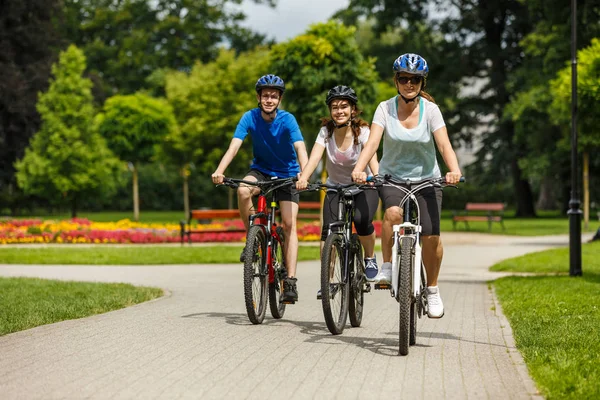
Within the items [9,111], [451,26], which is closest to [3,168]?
[9,111]

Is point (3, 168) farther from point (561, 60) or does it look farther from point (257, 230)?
point (257, 230)

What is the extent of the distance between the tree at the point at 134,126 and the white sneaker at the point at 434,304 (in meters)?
29.5

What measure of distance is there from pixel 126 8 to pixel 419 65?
5493 cm

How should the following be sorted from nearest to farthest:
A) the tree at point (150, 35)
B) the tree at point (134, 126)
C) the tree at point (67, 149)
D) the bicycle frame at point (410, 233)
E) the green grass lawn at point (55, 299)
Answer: the bicycle frame at point (410, 233)
the green grass lawn at point (55, 299)
the tree at point (67, 149)
the tree at point (134, 126)
the tree at point (150, 35)

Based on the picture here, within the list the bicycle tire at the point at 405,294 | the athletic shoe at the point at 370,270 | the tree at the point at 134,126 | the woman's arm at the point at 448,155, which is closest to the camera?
the bicycle tire at the point at 405,294

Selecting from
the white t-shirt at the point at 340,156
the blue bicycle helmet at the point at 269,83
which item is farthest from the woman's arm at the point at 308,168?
the blue bicycle helmet at the point at 269,83

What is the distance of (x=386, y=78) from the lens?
48.5m

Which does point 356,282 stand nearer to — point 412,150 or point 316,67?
point 412,150

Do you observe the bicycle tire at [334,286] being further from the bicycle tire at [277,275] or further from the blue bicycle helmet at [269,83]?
the blue bicycle helmet at [269,83]

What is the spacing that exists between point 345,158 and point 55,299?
148 inches

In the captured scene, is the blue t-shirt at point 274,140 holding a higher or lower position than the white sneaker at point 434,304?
higher

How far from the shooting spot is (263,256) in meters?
8.27

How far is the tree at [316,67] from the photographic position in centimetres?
2253

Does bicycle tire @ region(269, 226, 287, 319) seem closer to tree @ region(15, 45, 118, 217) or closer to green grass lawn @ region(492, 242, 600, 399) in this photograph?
green grass lawn @ region(492, 242, 600, 399)
